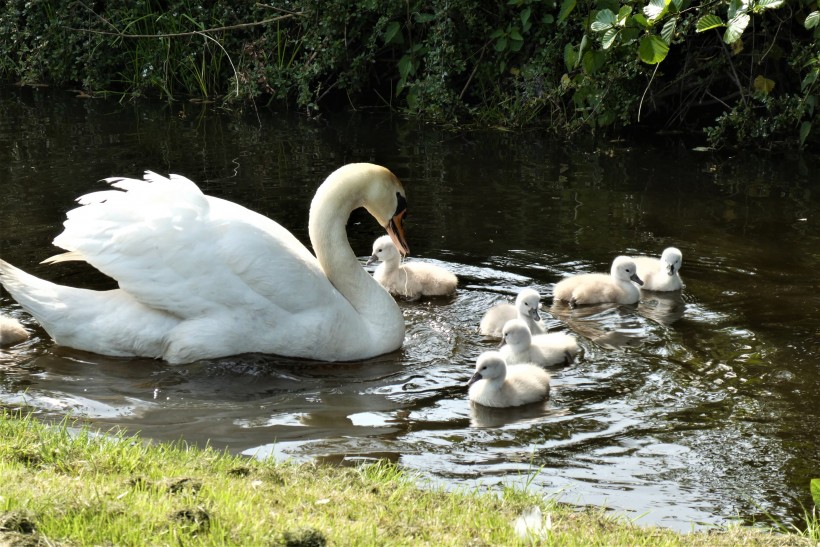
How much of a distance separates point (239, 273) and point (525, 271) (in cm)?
282

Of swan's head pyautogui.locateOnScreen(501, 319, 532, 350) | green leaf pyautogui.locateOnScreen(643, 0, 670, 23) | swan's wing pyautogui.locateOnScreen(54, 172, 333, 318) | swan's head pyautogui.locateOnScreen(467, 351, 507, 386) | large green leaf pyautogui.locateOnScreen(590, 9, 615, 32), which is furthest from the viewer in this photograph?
swan's head pyautogui.locateOnScreen(501, 319, 532, 350)

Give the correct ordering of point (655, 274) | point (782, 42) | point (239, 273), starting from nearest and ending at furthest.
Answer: point (239, 273)
point (655, 274)
point (782, 42)

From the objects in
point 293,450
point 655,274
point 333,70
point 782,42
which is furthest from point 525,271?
point 333,70

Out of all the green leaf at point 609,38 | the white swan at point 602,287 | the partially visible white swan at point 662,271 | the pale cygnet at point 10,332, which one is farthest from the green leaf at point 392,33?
the green leaf at point 609,38

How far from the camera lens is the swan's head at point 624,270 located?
805 cm

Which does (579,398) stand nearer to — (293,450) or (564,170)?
(293,450)

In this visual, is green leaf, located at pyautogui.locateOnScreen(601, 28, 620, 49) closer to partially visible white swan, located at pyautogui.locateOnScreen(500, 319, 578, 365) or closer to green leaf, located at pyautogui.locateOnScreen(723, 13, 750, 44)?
green leaf, located at pyautogui.locateOnScreen(723, 13, 750, 44)

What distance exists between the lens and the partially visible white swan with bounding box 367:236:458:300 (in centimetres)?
814

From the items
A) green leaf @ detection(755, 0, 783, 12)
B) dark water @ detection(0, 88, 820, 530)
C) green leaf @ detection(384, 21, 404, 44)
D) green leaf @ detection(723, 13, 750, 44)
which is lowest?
dark water @ detection(0, 88, 820, 530)

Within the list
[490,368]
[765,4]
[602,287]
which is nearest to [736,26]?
[765,4]

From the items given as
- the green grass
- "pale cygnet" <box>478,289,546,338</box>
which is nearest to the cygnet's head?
"pale cygnet" <box>478,289,546,338</box>

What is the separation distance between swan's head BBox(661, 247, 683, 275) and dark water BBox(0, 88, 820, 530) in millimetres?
234

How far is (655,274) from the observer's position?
833 centimetres

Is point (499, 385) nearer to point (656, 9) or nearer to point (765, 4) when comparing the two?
point (656, 9)
